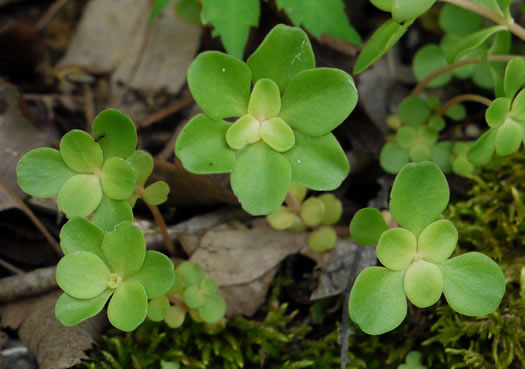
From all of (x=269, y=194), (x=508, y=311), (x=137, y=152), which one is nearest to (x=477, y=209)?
(x=508, y=311)

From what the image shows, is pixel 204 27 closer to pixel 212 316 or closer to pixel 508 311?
pixel 212 316

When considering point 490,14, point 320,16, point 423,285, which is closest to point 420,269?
point 423,285

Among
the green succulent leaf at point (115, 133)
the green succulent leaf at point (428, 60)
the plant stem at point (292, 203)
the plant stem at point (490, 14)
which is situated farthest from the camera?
the green succulent leaf at point (428, 60)

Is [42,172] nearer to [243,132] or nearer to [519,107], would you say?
[243,132]

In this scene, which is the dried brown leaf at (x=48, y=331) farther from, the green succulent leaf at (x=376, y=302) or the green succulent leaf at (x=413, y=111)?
the green succulent leaf at (x=413, y=111)

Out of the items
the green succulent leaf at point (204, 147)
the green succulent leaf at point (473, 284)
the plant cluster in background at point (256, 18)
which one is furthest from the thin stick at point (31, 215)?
the green succulent leaf at point (473, 284)
